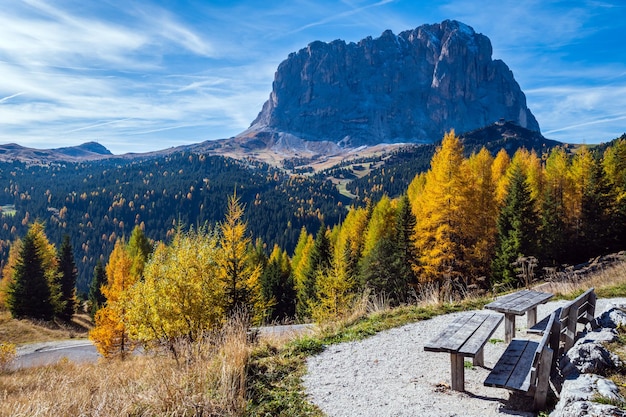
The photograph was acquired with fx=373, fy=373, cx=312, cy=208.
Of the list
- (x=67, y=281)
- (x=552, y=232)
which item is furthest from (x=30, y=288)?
(x=552, y=232)

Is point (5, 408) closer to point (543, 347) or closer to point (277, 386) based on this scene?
point (277, 386)

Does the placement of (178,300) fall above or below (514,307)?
below

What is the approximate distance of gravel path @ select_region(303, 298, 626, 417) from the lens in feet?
15.8

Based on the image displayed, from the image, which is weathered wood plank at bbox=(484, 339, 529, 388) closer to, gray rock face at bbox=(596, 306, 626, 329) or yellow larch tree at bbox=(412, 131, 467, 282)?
gray rock face at bbox=(596, 306, 626, 329)

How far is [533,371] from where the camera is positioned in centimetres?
432

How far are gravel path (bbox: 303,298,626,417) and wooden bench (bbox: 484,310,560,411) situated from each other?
0.34 metres

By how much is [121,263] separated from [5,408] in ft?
97.4

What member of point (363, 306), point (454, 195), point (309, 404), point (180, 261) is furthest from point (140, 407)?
point (454, 195)

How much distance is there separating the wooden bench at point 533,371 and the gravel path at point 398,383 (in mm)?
341

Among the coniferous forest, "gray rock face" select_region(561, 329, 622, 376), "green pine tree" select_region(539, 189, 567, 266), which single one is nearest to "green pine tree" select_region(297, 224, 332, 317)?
the coniferous forest

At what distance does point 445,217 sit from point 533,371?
19.1m

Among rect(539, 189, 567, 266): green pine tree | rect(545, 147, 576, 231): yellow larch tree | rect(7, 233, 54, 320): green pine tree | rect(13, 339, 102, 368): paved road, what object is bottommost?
rect(13, 339, 102, 368): paved road

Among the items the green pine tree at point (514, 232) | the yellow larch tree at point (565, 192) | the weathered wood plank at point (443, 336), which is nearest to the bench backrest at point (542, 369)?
the weathered wood plank at point (443, 336)

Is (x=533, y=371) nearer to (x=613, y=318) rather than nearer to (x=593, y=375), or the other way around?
(x=593, y=375)
